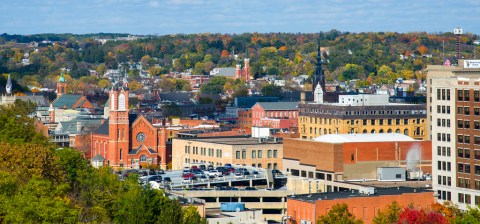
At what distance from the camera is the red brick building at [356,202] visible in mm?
112188

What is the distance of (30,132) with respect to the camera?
154250mm

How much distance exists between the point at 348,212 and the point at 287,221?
21.0 ft

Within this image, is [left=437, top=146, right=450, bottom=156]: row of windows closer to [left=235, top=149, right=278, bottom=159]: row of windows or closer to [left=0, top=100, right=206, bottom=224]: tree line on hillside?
[left=0, top=100, right=206, bottom=224]: tree line on hillside

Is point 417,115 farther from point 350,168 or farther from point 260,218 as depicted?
point 260,218

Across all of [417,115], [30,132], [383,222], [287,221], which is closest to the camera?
[383,222]

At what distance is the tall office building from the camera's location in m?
124

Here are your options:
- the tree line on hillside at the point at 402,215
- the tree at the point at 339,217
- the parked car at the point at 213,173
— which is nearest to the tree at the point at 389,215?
the tree line on hillside at the point at 402,215

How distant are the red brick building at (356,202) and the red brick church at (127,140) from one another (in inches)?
2770

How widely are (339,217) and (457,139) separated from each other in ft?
68.6

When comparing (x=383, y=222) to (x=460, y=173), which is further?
(x=460, y=173)

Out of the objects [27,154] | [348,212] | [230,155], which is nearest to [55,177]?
[27,154]

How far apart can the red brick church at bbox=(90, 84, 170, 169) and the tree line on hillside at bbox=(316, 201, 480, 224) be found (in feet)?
247

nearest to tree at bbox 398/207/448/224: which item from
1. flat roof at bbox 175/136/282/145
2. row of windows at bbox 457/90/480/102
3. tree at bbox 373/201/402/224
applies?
tree at bbox 373/201/402/224

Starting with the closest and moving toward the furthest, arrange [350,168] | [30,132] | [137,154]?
[350,168]
[30,132]
[137,154]
